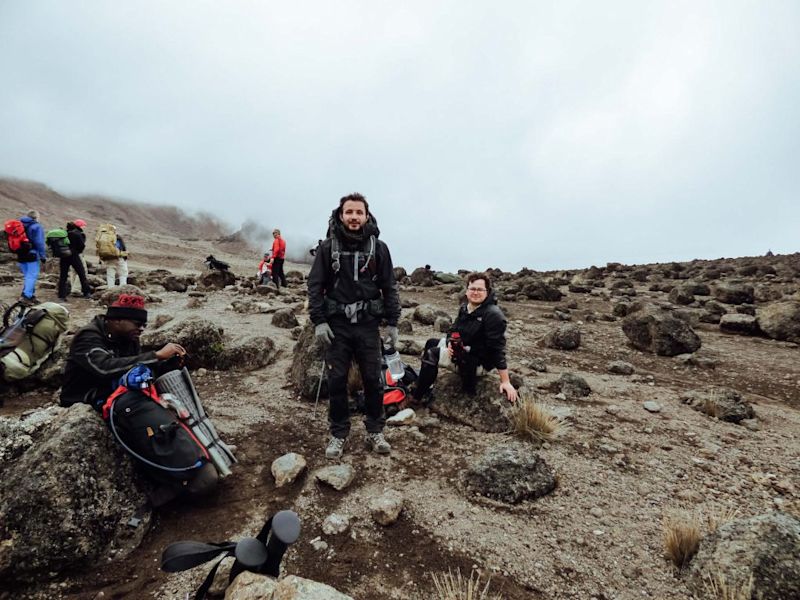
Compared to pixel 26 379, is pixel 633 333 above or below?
above

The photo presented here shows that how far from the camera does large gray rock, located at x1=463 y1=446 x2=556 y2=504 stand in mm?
3916

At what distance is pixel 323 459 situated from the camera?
4.62 m

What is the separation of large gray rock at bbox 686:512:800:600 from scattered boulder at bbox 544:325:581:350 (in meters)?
7.37

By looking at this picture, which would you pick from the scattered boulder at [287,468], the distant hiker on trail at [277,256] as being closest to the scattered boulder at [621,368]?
the scattered boulder at [287,468]

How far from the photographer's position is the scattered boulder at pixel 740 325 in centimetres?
1119

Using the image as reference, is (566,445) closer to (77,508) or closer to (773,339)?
(77,508)

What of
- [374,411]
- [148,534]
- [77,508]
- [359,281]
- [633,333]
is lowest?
[148,534]

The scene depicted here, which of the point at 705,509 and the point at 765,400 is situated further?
the point at 765,400

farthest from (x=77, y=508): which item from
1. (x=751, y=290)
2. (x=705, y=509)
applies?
(x=751, y=290)

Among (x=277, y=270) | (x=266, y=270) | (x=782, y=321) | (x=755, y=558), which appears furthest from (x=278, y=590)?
(x=266, y=270)

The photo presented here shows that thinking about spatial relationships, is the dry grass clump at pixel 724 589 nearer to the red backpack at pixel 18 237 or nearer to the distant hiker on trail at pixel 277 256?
the red backpack at pixel 18 237

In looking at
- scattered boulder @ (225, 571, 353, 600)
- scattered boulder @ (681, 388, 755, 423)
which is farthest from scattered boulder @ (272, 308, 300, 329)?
scattered boulder @ (681, 388, 755, 423)

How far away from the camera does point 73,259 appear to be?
11.9 metres

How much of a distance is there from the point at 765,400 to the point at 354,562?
25.8ft
